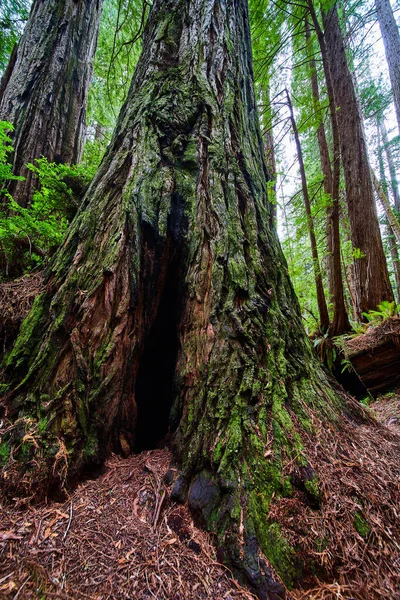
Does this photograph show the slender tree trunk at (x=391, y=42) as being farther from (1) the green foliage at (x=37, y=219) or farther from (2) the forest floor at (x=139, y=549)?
(2) the forest floor at (x=139, y=549)

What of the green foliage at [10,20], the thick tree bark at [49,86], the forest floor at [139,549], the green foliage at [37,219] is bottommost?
the forest floor at [139,549]

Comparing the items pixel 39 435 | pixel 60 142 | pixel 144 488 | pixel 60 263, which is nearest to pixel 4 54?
pixel 60 142

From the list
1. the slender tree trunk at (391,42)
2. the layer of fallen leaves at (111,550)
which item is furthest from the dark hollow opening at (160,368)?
the slender tree trunk at (391,42)

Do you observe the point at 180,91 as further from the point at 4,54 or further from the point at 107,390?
the point at 4,54

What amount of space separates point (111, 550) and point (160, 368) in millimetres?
1071

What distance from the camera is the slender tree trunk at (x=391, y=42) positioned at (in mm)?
7820

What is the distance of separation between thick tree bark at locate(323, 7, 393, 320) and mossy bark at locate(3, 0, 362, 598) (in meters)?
3.67

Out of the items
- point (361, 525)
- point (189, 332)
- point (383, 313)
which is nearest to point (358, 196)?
point (383, 313)

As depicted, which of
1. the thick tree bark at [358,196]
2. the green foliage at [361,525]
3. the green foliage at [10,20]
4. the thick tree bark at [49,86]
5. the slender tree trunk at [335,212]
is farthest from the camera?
the green foliage at [10,20]

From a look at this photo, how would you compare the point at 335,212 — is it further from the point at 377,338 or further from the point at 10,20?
the point at 10,20

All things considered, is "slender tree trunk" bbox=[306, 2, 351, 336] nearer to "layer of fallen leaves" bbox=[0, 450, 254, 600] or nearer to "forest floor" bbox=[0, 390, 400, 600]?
"forest floor" bbox=[0, 390, 400, 600]

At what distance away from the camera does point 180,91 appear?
2.38m

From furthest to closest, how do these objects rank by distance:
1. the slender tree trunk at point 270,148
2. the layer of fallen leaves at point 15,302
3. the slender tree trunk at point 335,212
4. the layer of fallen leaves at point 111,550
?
the slender tree trunk at point 270,148 < the slender tree trunk at point 335,212 < the layer of fallen leaves at point 15,302 < the layer of fallen leaves at point 111,550

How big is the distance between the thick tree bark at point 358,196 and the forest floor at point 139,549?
4.47 meters
